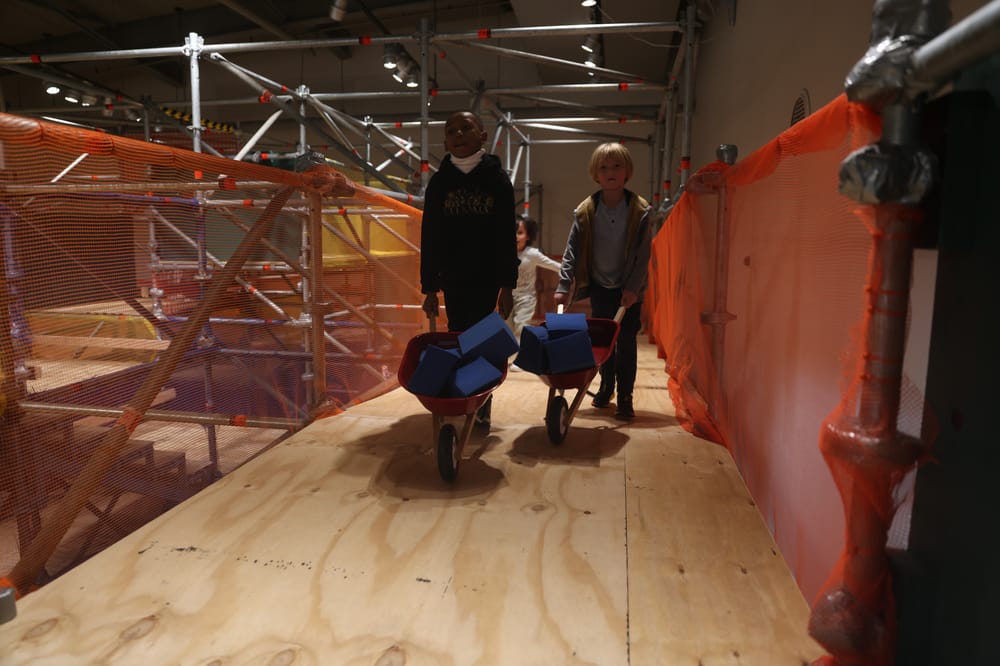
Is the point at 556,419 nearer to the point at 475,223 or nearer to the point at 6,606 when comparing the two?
the point at 475,223

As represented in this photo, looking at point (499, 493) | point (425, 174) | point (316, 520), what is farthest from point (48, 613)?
point (425, 174)

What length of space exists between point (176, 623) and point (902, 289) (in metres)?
1.85

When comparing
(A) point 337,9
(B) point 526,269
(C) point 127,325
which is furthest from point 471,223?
(A) point 337,9

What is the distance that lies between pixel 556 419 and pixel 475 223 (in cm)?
105

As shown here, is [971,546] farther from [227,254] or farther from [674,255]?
[227,254]

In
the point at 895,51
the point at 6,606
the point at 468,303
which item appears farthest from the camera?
the point at 468,303

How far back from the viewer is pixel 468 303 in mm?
3145

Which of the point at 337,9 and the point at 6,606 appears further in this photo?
the point at 337,9

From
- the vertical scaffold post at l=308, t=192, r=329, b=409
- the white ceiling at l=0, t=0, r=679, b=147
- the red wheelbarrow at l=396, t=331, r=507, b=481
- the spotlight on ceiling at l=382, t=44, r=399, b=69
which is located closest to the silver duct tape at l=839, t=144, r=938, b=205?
the red wheelbarrow at l=396, t=331, r=507, b=481

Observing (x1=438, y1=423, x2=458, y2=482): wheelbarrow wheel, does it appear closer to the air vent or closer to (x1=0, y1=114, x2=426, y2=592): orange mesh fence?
(x1=0, y1=114, x2=426, y2=592): orange mesh fence

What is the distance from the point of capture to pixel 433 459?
276cm

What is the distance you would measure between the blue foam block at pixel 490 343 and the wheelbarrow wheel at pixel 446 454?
317 mm

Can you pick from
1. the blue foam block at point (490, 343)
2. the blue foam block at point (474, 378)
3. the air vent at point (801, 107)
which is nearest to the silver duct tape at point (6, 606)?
the blue foam block at point (474, 378)

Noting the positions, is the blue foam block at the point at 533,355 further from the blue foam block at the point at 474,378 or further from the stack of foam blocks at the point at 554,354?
the blue foam block at the point at 474,378
